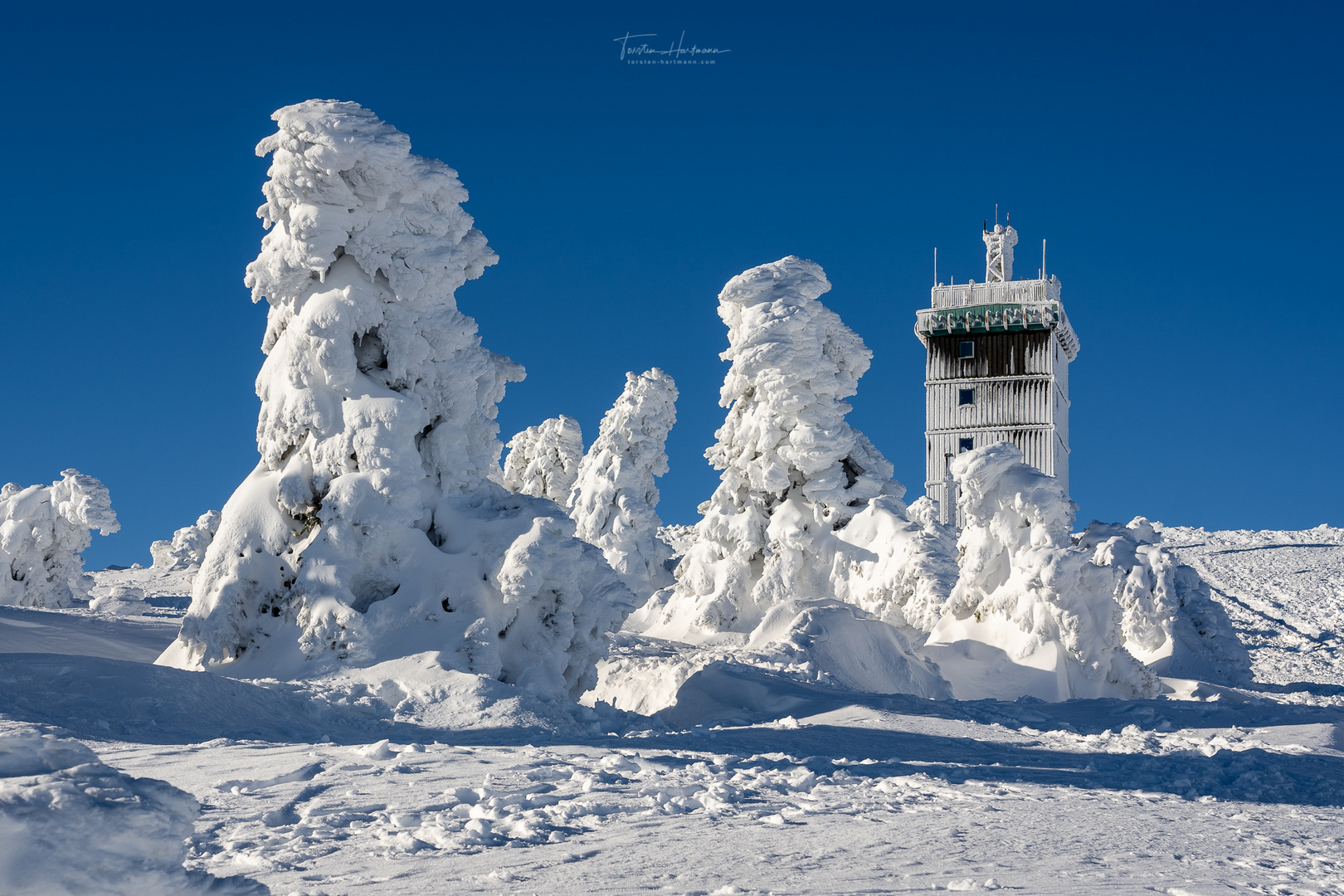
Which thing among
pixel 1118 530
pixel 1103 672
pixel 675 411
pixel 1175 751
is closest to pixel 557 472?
pixel 675 411

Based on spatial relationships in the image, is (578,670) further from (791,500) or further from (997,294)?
(997,294)

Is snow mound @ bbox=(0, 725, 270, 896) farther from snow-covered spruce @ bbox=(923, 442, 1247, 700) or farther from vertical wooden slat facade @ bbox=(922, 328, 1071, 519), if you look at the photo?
vertical wooden slat facade @ bbox=(922, 328, 1071, 519)

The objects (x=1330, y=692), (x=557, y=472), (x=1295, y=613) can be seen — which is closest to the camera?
(x=1330, y=692)

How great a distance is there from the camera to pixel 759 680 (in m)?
14.1

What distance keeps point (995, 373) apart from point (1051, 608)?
3480cm

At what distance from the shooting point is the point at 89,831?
132 inches

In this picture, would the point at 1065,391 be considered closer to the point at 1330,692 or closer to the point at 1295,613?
the point at 1295,613

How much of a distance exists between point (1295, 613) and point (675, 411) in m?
19.0

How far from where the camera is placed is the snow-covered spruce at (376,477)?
13250mm

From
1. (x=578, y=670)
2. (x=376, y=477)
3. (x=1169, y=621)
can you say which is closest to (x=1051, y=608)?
(x=1169, y=621)

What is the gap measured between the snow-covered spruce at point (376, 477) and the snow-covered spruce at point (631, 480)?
1866 cm

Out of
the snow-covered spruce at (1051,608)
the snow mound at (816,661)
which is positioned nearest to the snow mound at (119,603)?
the snow mound at (816,661)

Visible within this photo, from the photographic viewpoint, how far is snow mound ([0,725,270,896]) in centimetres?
321

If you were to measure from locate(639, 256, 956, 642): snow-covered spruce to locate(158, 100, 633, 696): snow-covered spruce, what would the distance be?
946 centimetres
